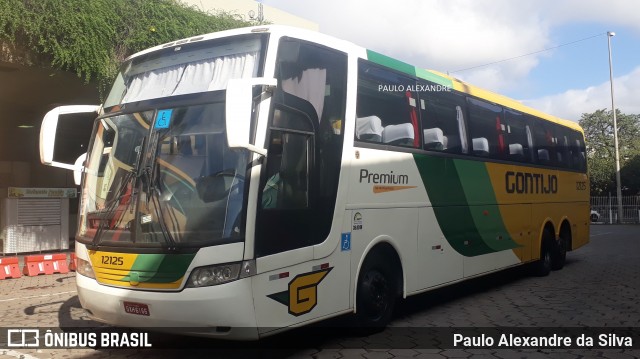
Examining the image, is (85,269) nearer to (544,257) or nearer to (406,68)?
(406,68)

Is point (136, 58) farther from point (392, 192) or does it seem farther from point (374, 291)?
point (374, 291)

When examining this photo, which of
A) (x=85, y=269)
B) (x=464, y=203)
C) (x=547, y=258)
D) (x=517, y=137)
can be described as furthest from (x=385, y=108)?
(x=547, y=258)

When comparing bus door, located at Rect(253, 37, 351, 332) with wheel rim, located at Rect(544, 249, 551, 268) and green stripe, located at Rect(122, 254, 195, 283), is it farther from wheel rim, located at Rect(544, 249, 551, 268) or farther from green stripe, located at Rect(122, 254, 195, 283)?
wheel rim, located at Rect(544, 249, 551, 268)

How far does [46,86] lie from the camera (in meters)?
13.8

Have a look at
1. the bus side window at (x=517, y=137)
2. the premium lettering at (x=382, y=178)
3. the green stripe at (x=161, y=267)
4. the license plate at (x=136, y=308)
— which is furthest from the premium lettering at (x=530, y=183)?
the license plate at (x=136, y=308)

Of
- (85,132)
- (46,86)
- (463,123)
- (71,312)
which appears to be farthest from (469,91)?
(85,132)

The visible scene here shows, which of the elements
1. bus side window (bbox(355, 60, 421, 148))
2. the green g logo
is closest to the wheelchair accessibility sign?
the green g logo

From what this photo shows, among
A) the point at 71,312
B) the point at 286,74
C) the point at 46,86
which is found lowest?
the point at 71,312

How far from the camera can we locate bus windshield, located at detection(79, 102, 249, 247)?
471 centimetres

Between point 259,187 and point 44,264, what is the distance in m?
8.84

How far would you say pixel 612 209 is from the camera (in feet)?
130

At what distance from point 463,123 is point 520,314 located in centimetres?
302

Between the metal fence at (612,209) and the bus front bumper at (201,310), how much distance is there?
1581 inches

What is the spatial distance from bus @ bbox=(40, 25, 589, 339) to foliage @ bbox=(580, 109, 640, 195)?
44.5m
